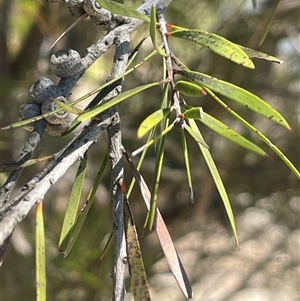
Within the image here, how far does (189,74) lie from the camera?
0.94 feet

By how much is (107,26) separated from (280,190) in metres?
0.67

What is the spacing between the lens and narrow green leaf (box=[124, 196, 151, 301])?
25 centimetres

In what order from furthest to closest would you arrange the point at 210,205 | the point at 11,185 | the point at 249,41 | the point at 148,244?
the point at 210,205, the point at 148,244, the point at 249,41, the point at 11,185

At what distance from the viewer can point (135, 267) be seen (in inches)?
10.3

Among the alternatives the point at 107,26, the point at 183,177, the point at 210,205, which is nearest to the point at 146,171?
the point at 183,177

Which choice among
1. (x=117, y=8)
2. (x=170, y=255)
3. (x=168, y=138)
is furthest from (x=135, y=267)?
(x=168, y=138)

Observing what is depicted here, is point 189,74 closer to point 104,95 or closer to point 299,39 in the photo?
point 104,95

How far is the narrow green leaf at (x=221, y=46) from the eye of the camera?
10.0 inches

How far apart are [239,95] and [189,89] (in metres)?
0.02

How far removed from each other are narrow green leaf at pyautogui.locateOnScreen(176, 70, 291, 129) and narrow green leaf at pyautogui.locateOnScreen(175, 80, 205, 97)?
0.05ft

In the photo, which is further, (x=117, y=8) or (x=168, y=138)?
(x=168, y=138)

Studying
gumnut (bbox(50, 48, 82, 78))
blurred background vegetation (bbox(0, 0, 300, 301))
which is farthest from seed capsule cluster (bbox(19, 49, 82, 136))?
blurred background vegetation (bbox(0, 0, 300, 301))

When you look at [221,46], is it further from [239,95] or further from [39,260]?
[39,260]

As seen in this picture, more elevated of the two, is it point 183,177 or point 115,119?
point 183,177
